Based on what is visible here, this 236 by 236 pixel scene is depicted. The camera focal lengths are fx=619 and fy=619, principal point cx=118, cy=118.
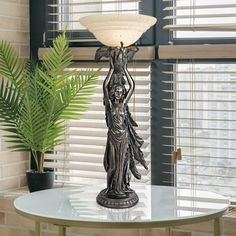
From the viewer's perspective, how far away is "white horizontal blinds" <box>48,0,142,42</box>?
10.4 feet

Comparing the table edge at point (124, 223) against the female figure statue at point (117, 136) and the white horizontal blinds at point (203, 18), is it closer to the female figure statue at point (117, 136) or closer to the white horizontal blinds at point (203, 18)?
the female figure statue at point (117, 136)

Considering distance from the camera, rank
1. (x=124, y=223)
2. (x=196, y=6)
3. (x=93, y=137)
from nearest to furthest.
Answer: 1. (x=124, y=223)
2. (x=196, y=6)
3. (x=93, y=137)

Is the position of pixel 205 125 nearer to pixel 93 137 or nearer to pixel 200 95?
pixel 200 95

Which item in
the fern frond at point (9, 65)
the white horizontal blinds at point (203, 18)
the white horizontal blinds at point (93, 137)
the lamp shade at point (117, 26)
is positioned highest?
the white horizontal blinds at point (203, 18)

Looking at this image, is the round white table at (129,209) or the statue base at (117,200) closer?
the round white table at (129,209)

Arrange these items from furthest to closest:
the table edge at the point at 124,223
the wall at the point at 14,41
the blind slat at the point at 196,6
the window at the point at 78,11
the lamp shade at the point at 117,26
A: the wall at the point at 14,41 < the window at the point at 78,11 < the blind slat at the point at 196,6 < the lamp shade at the point at 117,26 < the table edge at the point at 124,223

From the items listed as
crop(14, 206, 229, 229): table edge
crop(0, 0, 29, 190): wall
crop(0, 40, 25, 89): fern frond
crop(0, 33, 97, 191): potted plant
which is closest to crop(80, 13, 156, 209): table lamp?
crop(14, 206, 229, 229): table edge

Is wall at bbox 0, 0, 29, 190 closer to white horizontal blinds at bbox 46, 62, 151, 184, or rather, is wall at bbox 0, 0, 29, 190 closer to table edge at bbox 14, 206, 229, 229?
white horizontal blinds at bbox 46, 62, 151, 184

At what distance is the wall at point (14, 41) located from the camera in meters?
3.25

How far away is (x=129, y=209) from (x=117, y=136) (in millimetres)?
286

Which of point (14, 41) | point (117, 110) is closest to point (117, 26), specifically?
point (117, 110)

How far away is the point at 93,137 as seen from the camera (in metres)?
3.27

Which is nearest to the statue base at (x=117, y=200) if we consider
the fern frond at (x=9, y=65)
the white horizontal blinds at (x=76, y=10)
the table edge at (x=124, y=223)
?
the table edge at (x=124, y=223)

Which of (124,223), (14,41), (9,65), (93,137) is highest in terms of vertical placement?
(14,41)
